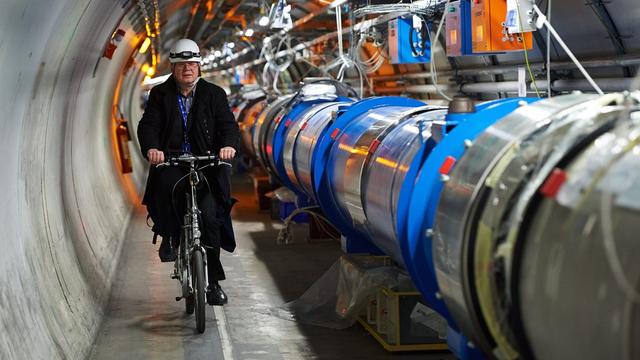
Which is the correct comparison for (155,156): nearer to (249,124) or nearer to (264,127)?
(264,127)

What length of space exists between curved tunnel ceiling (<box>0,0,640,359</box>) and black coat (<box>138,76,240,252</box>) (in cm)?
55

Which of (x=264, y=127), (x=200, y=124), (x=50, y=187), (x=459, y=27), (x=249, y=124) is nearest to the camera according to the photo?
(x=50, y=187)

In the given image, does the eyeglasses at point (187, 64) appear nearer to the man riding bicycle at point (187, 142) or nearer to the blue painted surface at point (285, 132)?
the man riding bicycle at point (187, 142)

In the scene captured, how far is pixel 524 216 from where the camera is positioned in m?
2.66

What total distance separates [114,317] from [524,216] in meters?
4.04

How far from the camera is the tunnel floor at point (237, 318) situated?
5.38m

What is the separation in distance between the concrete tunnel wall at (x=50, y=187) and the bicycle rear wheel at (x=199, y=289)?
0.57 m

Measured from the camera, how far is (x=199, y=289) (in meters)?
5.54

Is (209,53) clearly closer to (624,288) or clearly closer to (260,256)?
(260,256)

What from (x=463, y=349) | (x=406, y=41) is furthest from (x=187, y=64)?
(x=406, y=41)

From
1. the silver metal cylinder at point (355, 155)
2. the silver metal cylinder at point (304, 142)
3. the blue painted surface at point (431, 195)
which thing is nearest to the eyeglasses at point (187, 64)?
the silver metal cylinder at point (355, 155)

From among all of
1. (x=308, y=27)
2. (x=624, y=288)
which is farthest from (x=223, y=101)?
(x=308, y=27)

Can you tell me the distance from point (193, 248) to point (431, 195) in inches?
83.5

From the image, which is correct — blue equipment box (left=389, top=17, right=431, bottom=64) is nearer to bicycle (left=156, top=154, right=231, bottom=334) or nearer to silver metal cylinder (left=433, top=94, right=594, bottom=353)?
bicycle (left=156, top=154, right=231, bottom=334)
